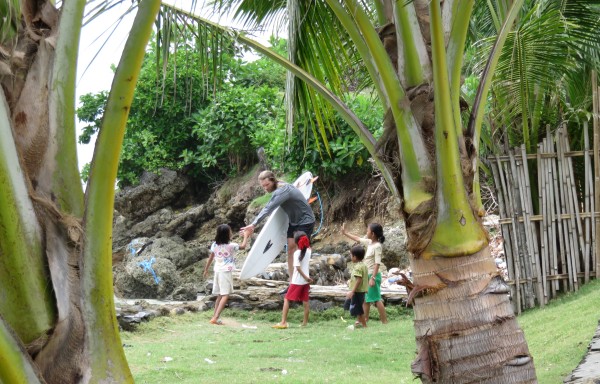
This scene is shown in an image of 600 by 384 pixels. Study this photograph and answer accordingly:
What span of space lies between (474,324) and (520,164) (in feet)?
17.3

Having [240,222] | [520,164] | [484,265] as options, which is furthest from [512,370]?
[240,222]

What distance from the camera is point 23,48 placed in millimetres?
2979

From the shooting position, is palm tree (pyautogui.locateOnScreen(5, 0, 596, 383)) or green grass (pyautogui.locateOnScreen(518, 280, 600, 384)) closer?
palm tree (pyautogui.locateOnScreen(5, 0, 596, 383))

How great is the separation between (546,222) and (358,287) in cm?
233

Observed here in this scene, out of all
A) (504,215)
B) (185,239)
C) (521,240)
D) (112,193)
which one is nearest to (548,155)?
(504,215)

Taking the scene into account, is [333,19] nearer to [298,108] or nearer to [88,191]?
[298,108]

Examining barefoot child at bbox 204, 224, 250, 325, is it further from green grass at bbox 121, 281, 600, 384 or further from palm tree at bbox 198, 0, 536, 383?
palm tree at bbox 198, 0, 536, 383

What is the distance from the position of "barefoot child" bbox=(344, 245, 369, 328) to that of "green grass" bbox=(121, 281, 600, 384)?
230 mm

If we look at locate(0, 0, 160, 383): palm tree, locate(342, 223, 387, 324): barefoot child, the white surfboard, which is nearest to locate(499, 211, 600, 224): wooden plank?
locate(342, 223, 387, 324): barefoot child

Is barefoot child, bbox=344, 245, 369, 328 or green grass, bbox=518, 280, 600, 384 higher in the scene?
barefoot child, bbox=344, 245, 369, 328

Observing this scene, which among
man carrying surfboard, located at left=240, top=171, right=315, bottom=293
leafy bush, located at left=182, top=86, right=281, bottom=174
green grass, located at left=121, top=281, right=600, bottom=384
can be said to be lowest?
green grass, located at left=121, top=281, right=600, bottom=384

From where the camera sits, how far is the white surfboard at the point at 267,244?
1056 centimetres

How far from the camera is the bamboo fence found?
339 inches

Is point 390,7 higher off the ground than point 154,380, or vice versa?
point 390,7
